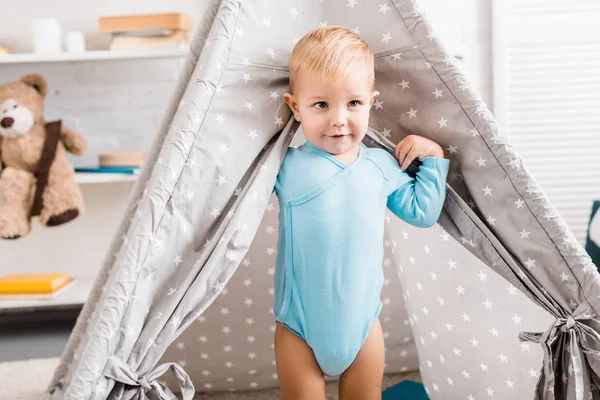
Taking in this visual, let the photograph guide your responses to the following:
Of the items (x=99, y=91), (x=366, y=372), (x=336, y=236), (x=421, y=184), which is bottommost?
(x=366, y=372)

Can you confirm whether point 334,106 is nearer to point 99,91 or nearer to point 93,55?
point 93,55

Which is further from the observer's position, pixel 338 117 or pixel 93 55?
pixel 93 55

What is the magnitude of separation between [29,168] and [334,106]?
65.0 inches

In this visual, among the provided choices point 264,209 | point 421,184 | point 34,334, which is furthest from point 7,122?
point 421,184

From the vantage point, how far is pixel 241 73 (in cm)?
131

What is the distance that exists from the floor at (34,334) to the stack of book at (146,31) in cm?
116

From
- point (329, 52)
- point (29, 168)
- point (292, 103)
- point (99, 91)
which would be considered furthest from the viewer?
point (99, 91)

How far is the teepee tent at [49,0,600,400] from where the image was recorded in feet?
3.79

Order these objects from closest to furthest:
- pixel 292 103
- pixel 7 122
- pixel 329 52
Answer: pixel 329 52, pixel 292 103, pixel 7 122

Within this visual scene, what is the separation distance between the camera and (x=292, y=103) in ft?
4.43

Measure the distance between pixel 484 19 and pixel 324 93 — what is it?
1.83 metres

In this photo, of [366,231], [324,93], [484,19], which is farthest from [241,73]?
[484,19]

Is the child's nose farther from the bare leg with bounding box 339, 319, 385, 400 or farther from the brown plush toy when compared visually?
the brown plush toy

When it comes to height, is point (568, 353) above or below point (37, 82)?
below
